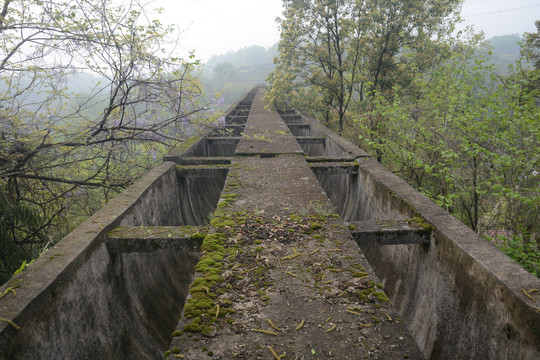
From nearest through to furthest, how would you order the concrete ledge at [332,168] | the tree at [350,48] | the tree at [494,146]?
the tree at [494,146], the concrete ledge at [332,168], the tree at [350,48]

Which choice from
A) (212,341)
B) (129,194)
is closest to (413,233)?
(212,341)

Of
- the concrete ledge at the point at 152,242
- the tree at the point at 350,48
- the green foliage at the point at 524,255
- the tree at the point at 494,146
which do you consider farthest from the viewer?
the tree at the point at 350,48

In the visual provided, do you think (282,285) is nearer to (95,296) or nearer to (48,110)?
(95,296)

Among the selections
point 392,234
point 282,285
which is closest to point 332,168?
point 392,234

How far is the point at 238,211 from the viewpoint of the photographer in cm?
397

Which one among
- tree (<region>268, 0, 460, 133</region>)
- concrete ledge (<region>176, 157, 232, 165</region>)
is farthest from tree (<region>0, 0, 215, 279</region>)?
tree (<region>268, 0, 460, 133</region>)

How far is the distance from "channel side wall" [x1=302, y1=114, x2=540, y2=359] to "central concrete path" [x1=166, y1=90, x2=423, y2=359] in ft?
2.70

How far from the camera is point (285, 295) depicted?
2.49 metres

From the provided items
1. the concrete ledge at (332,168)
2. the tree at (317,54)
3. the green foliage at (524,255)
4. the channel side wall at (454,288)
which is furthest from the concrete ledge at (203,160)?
the tree at (317,54)

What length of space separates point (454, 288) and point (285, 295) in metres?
1.74

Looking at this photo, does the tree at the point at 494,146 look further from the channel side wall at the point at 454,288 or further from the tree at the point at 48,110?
the tree at the point at 48,110

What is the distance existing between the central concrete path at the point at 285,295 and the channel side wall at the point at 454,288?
32.4 inches

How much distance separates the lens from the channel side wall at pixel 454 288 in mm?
2211

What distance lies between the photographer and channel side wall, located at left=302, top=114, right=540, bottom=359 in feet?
7.25
